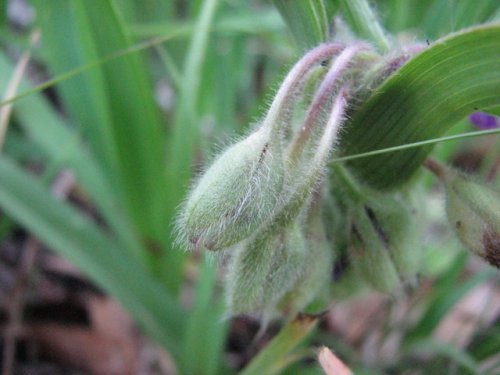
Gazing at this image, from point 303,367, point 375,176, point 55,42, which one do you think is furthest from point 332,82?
point 55,42

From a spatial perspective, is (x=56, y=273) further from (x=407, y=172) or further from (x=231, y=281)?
(x=407, y=172)

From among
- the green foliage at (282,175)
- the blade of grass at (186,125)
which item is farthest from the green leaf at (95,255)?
the blade of grass at (186,125)

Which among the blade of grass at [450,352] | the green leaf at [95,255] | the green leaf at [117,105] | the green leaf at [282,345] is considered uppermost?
the green leaf at [117,105]

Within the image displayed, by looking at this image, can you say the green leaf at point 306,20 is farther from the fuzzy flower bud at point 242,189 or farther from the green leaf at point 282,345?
the green leaf at point 282,345

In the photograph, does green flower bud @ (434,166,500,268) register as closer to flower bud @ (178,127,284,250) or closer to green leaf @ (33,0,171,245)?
flower bud @ (178,127,284,250)

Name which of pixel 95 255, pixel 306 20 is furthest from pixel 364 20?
pixel 95 255
